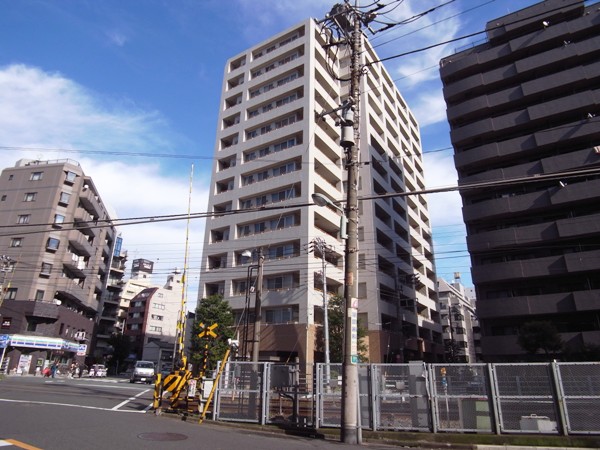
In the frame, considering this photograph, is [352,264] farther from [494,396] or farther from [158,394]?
[158,394]

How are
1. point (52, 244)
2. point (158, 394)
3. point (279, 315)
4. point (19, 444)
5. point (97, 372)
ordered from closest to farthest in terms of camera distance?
point (19, 444), point (158, 394), point (279, 315), point (52, 244), point (97, 372)

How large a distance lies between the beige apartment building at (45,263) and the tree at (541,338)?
128 feet

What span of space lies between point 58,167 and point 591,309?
5531cm

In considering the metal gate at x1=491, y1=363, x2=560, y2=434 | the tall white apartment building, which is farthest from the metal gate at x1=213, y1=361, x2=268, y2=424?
the tall white apartment building

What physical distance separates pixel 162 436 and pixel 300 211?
29.8m

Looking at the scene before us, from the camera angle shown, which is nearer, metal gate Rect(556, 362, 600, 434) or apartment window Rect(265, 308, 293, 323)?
metal gate Rect(556, 362, 600, 434)

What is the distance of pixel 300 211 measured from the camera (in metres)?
37.7

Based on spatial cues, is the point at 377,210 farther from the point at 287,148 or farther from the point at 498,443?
the point at 498,443

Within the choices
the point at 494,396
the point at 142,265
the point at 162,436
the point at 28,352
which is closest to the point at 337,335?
the point at 494,396

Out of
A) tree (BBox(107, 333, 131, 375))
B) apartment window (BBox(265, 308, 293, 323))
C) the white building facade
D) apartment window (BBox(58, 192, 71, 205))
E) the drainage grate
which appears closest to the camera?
the drainage grate

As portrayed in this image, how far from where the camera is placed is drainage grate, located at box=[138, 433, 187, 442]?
834cm

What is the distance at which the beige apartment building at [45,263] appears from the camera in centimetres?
4184

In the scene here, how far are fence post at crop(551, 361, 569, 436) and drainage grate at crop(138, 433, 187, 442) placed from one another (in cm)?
840

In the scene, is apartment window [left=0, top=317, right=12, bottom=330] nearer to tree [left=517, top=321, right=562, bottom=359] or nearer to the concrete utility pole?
the concrete utility pole
